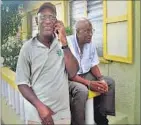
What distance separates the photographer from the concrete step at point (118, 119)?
1.01 m

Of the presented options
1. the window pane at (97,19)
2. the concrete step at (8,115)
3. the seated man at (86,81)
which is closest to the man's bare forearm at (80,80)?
the seated man at (86,81)

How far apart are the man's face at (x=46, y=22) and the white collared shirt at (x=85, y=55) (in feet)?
0.26

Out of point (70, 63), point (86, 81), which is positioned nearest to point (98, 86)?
point (86, 81)

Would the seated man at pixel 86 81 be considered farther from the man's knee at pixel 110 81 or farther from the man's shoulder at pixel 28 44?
the man's shoulder at pixel 28 44

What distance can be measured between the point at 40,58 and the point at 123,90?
40cm

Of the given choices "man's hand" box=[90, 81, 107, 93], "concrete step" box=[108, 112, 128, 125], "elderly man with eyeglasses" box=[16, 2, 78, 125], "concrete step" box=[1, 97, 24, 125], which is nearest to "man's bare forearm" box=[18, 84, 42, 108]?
"elderly man with eyeglasses" box=[16, 2, 78, 125]

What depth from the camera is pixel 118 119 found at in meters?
1.02

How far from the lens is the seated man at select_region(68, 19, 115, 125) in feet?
2.88

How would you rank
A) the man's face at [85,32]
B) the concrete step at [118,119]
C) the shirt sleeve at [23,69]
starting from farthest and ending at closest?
1. the concrete step at [118,119]
2. the man's face at [85,32]
3. the shirt sleeve at [23,69]

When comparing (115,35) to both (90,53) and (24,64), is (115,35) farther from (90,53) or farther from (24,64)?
(24,64)

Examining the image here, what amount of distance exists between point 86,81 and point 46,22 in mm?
258

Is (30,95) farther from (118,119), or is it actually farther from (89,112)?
(118,119)

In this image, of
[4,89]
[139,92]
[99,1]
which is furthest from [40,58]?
[139,92]

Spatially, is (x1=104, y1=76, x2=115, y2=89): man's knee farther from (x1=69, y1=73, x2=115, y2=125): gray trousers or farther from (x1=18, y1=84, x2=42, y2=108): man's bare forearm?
(x1=18, y1=84, x2=42, y2=108): man's bare forearm
